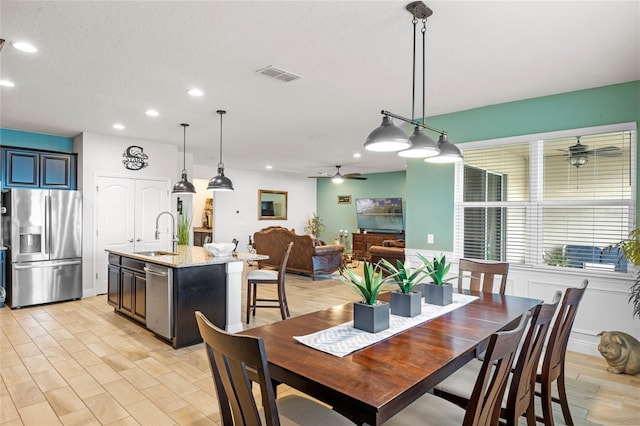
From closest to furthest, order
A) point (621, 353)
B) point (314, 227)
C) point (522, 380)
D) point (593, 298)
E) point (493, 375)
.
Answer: point (493, 375) → point (522, 380) → point (621, 353) → point (593, 298) → point (314, 227)

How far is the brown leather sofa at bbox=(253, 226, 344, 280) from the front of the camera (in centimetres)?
783

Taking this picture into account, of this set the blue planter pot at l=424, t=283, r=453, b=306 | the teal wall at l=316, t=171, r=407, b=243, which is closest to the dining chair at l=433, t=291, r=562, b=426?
the blue planter pot at l=424, t=283, r=453, b=306

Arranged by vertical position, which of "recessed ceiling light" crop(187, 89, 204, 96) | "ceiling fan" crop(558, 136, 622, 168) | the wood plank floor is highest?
"recessed ceiling light" crop(187, 89, 204, 96)

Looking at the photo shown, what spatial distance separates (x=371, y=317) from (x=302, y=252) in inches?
240

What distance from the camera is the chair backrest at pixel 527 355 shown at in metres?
1.65

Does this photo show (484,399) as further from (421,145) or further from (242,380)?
(421,145)

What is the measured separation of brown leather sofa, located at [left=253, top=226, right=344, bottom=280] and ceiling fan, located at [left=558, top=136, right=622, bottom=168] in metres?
4.92

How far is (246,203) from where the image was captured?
36.3ft

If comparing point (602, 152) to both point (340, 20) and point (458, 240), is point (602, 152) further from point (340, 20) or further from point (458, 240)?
point (340, 20)

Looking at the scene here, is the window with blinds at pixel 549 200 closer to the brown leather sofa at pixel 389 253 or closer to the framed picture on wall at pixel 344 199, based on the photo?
the brown leather sofa at pixel 389 253

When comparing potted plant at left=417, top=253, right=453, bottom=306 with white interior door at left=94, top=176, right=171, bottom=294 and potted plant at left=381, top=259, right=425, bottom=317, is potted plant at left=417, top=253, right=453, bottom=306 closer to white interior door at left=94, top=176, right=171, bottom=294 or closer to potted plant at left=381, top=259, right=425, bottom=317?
potted plant at left=381, top=259, right=425, bottom=317

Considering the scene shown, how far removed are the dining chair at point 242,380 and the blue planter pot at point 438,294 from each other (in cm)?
124

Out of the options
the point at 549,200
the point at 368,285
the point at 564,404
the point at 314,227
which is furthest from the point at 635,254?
the point at 314,227

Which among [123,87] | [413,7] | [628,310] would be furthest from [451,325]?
[123,87]
